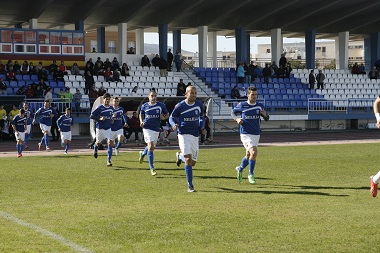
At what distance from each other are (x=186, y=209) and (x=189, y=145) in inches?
113

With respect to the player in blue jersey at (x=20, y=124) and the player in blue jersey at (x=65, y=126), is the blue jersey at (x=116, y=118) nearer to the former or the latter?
the player in blue jersey at (x=20, y=124)

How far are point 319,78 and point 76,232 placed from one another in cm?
3830

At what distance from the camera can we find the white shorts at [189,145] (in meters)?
14.1

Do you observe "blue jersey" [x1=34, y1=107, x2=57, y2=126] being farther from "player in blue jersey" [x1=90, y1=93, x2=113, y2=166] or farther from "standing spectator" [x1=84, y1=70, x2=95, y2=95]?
"standing spectator" [x1=84, y1=70, x2=95, y2=95]

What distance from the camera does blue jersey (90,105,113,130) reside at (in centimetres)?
2052

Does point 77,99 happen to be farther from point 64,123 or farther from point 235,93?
point 235,93

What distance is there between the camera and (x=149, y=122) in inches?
716

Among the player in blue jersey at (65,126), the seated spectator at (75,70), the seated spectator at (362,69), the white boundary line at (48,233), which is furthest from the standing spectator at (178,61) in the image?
the white boundary line at (48,233)

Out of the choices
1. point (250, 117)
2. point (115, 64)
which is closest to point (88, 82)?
point (115, 64)

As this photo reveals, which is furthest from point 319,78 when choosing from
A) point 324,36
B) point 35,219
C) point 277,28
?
point 35,219

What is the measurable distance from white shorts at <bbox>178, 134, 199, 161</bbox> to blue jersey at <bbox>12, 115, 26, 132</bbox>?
39.1 ft

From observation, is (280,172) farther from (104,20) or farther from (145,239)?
(104,20)

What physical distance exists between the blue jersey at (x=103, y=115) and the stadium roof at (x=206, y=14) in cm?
1991

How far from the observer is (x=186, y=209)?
1148cm
